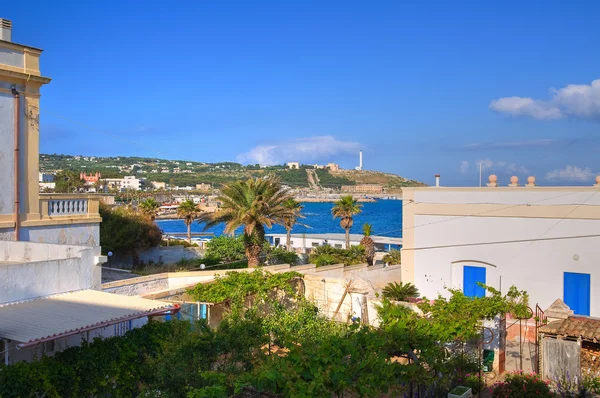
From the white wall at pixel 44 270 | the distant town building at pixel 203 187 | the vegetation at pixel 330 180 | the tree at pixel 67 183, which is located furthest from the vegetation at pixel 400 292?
the vegetation at pixel 330 180

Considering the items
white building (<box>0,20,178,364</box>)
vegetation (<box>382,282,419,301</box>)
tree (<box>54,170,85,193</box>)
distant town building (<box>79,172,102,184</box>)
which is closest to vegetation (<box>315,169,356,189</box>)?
distant town building (<box>79,172,102,184</box>)

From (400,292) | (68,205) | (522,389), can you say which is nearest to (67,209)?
(68,205)

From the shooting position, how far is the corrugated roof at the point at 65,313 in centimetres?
898

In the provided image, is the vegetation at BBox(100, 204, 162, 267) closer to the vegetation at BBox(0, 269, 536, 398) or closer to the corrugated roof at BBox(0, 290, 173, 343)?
the corrugated roof at BBox(0, 290, 173, 343)

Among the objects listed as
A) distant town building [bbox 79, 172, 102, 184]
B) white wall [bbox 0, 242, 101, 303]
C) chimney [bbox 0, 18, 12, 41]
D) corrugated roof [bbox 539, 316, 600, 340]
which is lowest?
corrugated roof [bbox 539, 316, 600, 340]

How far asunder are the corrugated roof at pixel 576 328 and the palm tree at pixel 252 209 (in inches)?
542

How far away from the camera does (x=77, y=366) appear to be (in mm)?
9773

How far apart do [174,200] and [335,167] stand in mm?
80116

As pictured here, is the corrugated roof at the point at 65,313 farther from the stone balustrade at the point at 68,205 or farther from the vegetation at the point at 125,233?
the vegetation at the point at 125,233

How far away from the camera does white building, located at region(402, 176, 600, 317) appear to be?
19453mm

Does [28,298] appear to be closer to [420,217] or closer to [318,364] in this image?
[318,364]

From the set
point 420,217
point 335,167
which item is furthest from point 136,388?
point 335,167

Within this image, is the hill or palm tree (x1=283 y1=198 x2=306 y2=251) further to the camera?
the hill

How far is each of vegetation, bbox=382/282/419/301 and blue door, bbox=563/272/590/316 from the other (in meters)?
5.67
